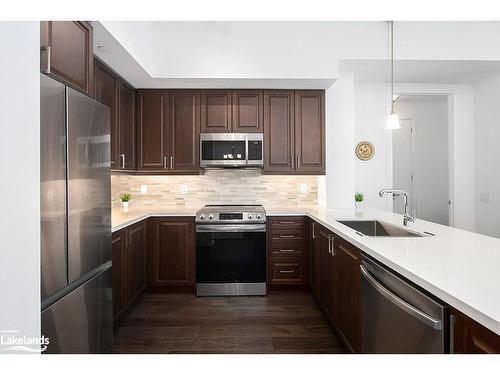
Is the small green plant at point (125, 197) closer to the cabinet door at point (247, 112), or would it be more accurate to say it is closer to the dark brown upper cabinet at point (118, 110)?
the dark brown upper cabinet at point (118, 110)

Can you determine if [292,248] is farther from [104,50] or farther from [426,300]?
[104,50]

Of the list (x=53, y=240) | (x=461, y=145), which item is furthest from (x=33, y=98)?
(x=461, y=145)

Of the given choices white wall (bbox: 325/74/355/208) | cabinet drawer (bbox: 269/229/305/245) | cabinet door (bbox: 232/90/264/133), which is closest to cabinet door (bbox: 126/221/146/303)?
cabinet drawer (bbox: 269/229/305/245)

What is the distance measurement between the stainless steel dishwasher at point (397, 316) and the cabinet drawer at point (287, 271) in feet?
5.08

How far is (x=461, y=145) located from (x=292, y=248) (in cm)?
279

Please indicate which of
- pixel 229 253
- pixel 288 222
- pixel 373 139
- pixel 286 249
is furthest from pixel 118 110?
pixel 373 139

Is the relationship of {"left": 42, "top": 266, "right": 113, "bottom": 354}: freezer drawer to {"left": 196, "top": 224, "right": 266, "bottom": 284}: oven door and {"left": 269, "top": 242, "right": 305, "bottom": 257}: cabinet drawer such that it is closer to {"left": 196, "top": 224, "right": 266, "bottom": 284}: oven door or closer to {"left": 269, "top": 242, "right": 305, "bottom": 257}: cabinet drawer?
{"left": 196, "top": 224, "right": 266, "bottom": 284}: oven door

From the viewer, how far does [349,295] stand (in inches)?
71.9

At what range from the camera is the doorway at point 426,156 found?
5.41 meters

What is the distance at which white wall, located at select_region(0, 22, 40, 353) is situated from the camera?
50 cm

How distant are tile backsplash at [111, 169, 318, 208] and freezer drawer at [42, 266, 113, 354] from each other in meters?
2.06

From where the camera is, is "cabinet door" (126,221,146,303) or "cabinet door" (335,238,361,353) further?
"cabinet door" (126,221,146,303)

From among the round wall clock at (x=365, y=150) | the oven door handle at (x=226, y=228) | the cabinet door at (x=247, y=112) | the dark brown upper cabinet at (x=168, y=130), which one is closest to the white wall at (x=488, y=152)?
the round wall clock at (x=365, y=150)

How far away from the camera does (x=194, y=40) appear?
3.14 m
